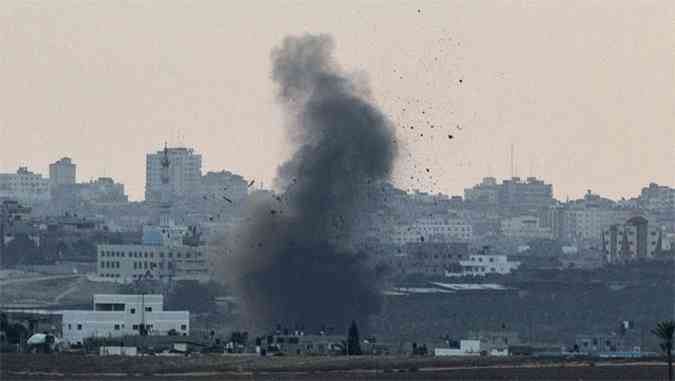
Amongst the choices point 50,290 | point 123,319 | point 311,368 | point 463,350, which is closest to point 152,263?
point 50,290

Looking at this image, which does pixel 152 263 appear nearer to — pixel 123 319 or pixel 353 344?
pixel 123 319

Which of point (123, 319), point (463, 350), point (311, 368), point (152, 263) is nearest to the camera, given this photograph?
point (311, 368)

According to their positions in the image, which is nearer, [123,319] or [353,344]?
[353,344]

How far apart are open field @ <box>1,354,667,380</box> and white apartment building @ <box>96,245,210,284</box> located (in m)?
82.8

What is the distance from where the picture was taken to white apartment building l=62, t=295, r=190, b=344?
128m

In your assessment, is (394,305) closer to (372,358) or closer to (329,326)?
(329,326)

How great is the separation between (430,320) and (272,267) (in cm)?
3411

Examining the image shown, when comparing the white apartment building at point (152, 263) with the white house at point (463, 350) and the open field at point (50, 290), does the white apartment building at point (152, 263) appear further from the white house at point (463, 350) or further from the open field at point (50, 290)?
the white house at point (463, 350)

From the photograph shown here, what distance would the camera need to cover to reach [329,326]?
429ft

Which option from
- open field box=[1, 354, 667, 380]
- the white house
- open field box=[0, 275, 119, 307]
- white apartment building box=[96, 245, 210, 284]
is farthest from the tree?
white apartment building box=[96, 245, 210, 284]

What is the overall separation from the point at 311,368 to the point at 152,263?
9334cm

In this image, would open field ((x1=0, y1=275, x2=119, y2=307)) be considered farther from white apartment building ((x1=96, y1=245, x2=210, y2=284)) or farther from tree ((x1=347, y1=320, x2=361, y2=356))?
tree ((x1=347, y1=320, x2=361, y2=356))

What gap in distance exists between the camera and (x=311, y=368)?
326 ft

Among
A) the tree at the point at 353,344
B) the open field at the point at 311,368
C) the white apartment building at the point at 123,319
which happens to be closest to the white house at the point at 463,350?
the tree at the point at 353,344
